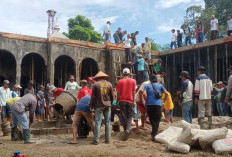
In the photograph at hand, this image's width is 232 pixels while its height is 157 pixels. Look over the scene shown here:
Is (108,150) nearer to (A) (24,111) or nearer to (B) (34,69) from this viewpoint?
(A) (24,111)

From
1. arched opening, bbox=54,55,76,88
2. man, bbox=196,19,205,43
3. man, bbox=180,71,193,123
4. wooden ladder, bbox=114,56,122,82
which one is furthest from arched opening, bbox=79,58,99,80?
man, bbox=180,71,193,123

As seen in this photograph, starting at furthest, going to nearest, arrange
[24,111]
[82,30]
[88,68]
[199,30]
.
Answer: [82,30], [88,68], [199,30], [24,111]

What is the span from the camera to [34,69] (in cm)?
1652

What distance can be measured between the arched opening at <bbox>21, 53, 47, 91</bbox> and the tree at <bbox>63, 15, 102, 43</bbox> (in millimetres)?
18812

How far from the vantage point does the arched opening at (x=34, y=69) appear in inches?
618

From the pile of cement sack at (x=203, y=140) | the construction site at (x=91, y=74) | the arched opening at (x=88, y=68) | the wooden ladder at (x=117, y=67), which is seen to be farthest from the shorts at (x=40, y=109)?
the pile of cement sack at (x=203, y=140)

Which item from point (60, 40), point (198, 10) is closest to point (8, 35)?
point (60, 40)

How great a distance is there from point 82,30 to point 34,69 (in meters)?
19.1

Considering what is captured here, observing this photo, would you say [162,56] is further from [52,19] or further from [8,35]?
[52,19]

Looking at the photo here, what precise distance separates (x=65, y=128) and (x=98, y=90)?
2.45 m

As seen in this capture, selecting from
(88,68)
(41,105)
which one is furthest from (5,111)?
(88,68)

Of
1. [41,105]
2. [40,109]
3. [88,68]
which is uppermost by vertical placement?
[88,68]

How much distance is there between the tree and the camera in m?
34.9

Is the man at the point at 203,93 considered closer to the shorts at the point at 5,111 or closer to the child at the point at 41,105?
the shorts at the point at 5,111
